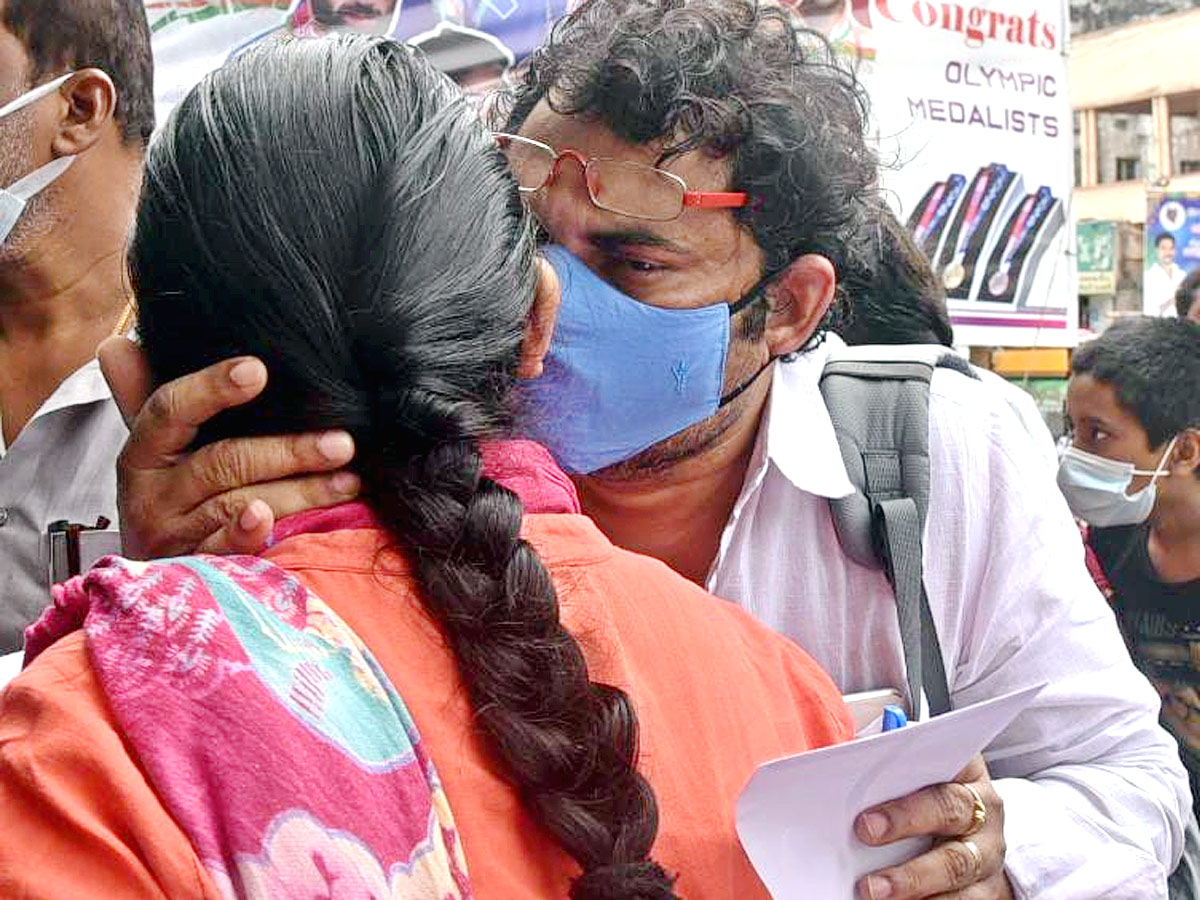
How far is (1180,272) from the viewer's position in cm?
1378

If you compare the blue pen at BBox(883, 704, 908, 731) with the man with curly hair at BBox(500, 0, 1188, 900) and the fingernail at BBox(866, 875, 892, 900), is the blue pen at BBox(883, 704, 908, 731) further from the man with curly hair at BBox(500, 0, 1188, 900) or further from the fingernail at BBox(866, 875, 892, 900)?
the man with curly hair at BBox(500, 0, 1188, 900)

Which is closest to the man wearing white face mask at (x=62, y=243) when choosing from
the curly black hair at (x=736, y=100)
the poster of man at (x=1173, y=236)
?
the curly black hair at (x=736, y=100)

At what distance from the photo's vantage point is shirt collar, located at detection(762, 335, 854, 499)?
1.85 meters

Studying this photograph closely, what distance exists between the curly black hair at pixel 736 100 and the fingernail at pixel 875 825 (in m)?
0.92

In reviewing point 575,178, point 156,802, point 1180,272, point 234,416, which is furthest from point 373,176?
point 1180,272

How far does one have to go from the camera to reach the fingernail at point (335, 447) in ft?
3.35

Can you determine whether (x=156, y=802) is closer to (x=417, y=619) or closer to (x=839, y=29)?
(x=417, y=619)

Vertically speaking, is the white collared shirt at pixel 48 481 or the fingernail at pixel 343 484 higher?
the fingernail at pixel 343 484

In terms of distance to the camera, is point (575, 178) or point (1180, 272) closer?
point (575, 178)

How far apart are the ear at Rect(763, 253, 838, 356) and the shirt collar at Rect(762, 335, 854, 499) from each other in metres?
0.05

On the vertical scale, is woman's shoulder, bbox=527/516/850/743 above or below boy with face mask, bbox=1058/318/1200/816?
above

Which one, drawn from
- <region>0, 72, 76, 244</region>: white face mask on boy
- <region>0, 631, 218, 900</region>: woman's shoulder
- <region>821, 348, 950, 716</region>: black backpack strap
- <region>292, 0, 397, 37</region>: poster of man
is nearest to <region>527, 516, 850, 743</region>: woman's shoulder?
<region>0, 631, 218, 900</region>: woman's shoulder

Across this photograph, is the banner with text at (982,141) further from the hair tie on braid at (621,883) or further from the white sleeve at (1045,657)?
the hair tie on braid at (621,883)

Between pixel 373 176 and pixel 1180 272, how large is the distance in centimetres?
1408
